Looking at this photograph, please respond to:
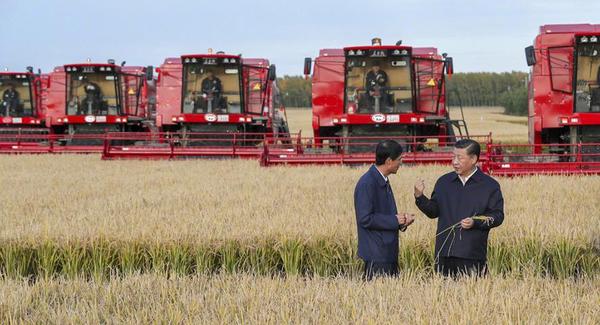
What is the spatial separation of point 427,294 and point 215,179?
320 inches

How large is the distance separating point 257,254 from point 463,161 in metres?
2.24

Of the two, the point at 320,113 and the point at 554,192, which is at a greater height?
the point at 320,113

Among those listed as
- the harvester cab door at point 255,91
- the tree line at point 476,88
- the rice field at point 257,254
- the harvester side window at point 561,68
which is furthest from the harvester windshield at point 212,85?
the tree line at point 476,88

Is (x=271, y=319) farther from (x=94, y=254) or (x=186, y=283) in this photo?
(x=94, y=254)

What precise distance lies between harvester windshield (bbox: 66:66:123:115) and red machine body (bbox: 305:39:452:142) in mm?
6440

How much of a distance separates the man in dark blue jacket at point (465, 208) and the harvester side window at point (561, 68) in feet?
31.0

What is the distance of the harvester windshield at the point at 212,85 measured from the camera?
1788 cm

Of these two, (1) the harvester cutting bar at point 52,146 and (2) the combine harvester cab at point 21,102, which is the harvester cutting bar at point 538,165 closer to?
(1) the harvester cutting bar at point 52,146

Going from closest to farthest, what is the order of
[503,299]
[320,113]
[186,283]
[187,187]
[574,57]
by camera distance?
[503,299], [186,283], [187,187], [574,57], [320,113]

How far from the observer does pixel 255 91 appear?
1866 centimetres

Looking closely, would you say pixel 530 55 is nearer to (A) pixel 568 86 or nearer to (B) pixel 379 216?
(A) pixel 568 86

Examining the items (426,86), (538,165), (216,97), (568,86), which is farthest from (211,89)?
(538,165)

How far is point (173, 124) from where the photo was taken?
62.6ft

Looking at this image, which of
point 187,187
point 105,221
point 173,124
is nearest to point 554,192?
point 187,187
